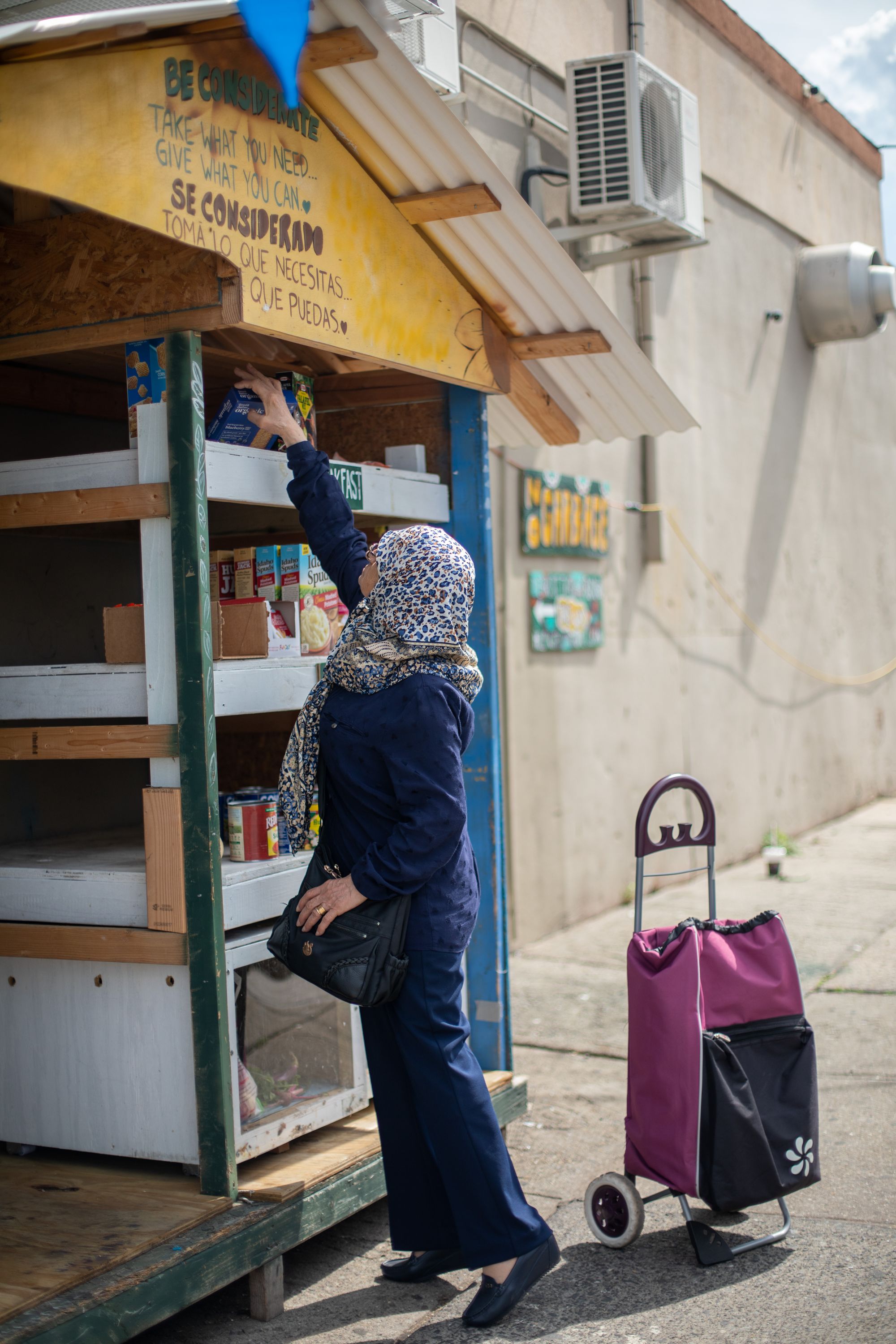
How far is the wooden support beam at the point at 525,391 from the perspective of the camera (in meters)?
4.22

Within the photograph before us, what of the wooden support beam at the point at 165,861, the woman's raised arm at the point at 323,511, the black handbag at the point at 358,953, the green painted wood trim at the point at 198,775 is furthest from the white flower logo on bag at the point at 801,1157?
the woman's raised arm at the point at 323,511

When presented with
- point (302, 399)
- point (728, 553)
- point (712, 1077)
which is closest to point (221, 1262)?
point (712, 1077)

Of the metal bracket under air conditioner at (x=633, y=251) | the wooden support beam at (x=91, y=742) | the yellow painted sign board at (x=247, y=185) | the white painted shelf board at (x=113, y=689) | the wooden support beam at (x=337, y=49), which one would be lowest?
the wooden support beam at (x=91, y=742)

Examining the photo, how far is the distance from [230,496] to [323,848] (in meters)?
0.93

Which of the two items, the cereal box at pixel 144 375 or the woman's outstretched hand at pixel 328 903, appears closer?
the woman's outstretched hand at pixel 328 903

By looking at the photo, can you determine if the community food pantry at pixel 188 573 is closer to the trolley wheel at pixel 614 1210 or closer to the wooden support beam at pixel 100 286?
the wooden support beam at pixel 100 286

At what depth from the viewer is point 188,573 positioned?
3.24 metres

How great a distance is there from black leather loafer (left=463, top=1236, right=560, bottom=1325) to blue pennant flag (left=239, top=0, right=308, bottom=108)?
2778 millimetres

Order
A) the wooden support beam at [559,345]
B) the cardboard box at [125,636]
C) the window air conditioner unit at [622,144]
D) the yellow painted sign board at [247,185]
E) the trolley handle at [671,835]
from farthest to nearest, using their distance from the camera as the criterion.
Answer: the window air conditioner unit at [622,144] → the wooden support beam at [559,345] → the trolley handle at [671,835] → the cardboard box at [125,636] → the yellow painted sign board at [247,185]

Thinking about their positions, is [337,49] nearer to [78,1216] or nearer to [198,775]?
[198,775]

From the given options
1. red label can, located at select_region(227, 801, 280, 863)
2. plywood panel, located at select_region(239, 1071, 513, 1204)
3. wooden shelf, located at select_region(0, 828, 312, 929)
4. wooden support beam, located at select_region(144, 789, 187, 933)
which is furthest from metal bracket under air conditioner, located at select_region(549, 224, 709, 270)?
plywood panel, located at select_region(239, 1071, 513, 1204)

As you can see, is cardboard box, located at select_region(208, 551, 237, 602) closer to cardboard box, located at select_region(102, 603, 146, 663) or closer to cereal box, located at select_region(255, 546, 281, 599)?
cereal box, located at select_region(255, 546, 281, 599)

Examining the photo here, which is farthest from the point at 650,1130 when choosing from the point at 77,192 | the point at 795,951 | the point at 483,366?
the point at 795,951

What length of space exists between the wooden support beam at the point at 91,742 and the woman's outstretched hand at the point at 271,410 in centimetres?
88
